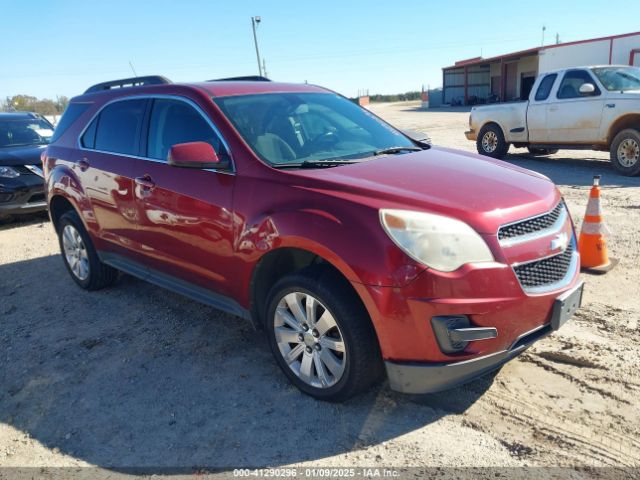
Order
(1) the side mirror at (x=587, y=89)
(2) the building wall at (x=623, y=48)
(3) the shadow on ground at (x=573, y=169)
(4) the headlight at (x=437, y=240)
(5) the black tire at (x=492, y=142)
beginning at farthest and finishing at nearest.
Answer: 1. (2) the building wall at (x=623, y=48)
2. (5) the black tire at (x=492, y=142)
3. (1) the side mirror at (x=587, y=89)
4. (3) the shadow on ground at (x=573, y=169)
5. (4) the headlight at (x=437, y=240)

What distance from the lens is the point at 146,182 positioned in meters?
3.92

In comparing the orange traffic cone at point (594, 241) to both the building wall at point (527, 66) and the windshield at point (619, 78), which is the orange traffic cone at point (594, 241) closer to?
the windshield at point (619, 78)

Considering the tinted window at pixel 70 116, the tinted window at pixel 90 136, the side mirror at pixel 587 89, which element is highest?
the tinted window at pixel 70 116

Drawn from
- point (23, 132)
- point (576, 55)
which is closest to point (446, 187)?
point (23, 132)

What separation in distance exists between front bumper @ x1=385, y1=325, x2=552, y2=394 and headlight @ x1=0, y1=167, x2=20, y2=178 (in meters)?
7.90

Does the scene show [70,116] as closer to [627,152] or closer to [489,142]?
[627,152]

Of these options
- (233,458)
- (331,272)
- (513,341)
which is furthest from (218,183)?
(513,341)

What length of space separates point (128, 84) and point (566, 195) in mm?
6227

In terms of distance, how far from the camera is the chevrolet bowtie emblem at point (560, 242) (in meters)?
2.85

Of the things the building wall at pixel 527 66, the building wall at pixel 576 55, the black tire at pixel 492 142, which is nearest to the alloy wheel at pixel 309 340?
the black tire at pixel 492 142

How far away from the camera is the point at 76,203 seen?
4918 mm

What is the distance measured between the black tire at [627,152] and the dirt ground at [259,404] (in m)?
5.40

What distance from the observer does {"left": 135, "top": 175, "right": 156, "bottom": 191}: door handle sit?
387 centimetres

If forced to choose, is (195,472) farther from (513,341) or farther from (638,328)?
(638,328)
